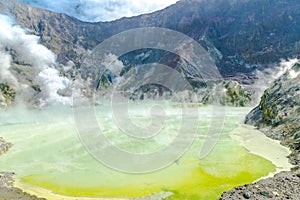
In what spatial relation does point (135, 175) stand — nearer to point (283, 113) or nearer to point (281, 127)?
point (281, 127)

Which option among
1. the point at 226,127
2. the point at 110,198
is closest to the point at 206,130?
the point at 226,127

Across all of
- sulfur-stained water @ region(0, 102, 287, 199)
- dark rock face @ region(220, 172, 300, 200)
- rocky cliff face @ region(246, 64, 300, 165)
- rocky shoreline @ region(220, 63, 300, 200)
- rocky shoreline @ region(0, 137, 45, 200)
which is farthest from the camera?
rocky cliff face @ region(246, 64, 300, 165)

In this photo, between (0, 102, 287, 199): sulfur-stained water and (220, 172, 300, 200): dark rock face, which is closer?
(220, 172, 300, 200): dark rock face

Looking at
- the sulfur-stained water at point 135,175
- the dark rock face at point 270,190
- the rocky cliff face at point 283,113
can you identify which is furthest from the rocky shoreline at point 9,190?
the rocky cliff face at point 283,113

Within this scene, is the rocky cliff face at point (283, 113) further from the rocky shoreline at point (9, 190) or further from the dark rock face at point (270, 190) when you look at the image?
the rocky shoreline at point (9, 190)

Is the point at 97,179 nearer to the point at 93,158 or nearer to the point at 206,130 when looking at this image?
the point at 93,158

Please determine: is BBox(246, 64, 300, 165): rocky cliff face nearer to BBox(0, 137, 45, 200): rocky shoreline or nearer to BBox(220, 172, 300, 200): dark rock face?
BBox(220, 172, 300, 200): dark rock face

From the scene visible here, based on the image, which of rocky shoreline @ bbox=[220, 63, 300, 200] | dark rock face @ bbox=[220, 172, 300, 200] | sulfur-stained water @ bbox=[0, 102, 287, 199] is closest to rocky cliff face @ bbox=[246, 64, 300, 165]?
rocky shoreline @ bbox=[220, 63, 300, 200]

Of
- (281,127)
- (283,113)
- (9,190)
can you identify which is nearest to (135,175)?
(9,190)
